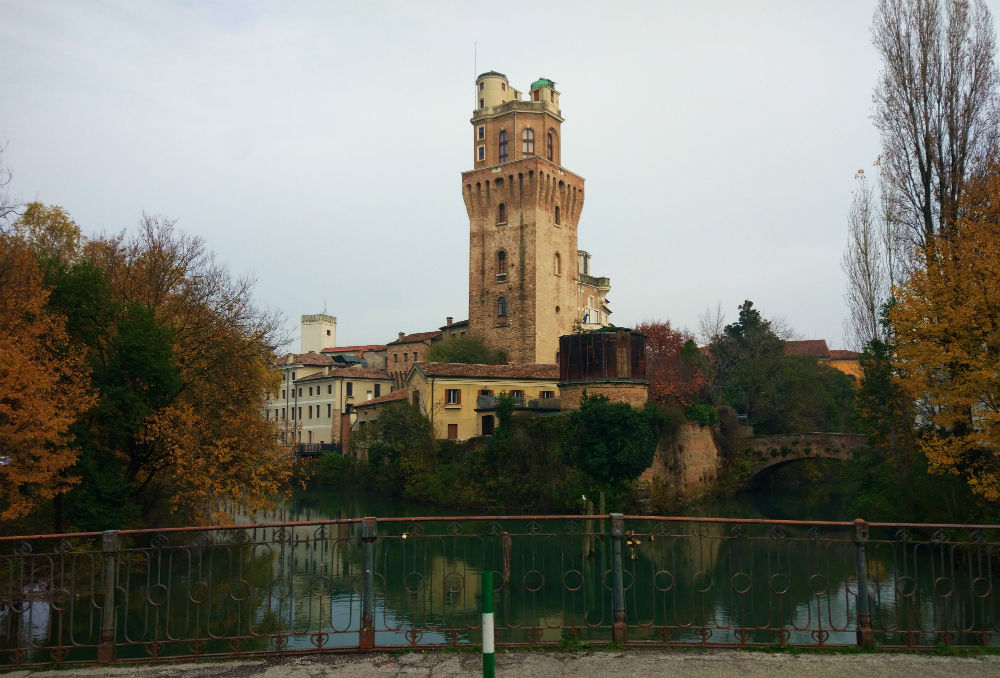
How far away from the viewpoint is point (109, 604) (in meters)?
7.83

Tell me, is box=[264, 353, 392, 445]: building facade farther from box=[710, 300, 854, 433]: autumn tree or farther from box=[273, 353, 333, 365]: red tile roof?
box=[710, 300, 854, 433]: autumn tree

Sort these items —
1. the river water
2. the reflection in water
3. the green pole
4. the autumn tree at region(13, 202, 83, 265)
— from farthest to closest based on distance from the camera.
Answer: the autumn tree at region(13, 202, 83, 265), the reflection in water, the river water, the green pole

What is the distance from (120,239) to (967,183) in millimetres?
26069

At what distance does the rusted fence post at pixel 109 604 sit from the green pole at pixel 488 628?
4343 mm

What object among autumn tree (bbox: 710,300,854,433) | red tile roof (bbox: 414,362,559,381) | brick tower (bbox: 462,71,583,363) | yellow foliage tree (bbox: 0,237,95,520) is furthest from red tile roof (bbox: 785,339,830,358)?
yellow foliage tree (bbox: 0,237,95,520)

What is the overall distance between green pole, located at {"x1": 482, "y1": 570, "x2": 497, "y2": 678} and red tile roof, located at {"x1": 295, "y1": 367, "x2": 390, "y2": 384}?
60579 millimetres

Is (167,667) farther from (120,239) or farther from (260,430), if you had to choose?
(120,239)

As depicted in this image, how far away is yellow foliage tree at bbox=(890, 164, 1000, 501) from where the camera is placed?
16.2 meters

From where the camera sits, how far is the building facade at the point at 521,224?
57.8 meters

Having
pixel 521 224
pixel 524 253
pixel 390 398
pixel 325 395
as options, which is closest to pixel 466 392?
pixel 390 398

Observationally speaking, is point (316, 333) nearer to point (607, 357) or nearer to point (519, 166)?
point (519, 166)

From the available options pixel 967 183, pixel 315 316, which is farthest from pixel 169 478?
pixel 315 316

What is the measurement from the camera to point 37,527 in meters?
18.8

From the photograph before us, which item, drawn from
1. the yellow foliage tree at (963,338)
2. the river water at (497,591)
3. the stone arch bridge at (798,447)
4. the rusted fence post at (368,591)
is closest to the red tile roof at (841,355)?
the stone arch bridge at (798,447)
